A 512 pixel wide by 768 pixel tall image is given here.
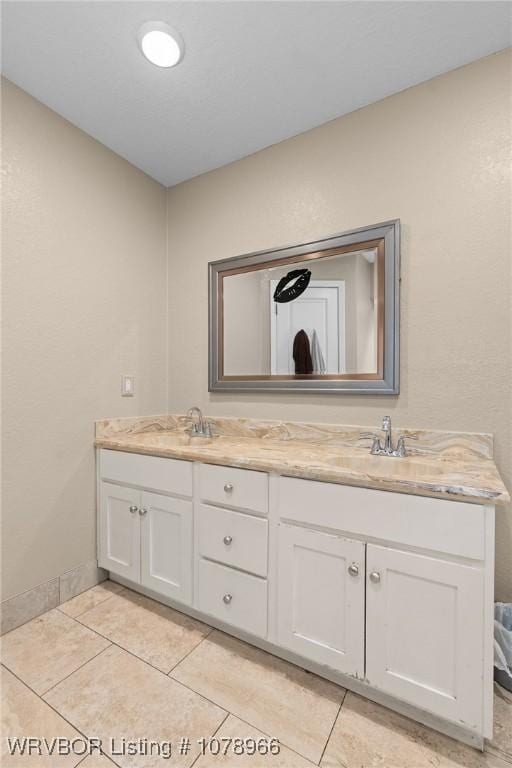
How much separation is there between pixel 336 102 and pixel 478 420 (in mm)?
1607

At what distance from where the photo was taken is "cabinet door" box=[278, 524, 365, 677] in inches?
46.3

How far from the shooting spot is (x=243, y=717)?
1143mm

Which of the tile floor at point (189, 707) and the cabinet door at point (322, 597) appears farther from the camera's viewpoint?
the cabinet door at point (322, 597)

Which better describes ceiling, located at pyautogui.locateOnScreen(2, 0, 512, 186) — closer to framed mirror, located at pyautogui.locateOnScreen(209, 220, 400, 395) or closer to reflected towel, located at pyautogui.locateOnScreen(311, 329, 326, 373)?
framed mirror, located at pyautogui.locateOnScreen(209, 220, 400, 395)

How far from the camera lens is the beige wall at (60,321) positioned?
1.58 meters

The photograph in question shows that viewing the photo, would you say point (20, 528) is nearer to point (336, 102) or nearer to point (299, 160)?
point (299, 160)

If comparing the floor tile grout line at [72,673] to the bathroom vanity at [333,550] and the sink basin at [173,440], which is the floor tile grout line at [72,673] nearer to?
the bathroom vanity at [333,550]

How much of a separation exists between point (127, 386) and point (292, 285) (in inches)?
44.3

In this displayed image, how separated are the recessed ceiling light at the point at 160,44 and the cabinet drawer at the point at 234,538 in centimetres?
187

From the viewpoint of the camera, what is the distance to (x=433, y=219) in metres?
1.54

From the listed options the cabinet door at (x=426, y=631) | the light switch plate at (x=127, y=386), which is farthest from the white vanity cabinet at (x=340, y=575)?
the light switch plate at (x=127, y=386)

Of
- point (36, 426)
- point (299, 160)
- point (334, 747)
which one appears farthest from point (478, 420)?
point (36, 426)

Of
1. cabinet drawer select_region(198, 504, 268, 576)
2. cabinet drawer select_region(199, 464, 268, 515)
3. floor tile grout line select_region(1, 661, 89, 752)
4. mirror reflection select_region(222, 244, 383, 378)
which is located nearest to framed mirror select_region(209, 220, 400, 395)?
mirror reflection select_region(222, 244, 383, 378)

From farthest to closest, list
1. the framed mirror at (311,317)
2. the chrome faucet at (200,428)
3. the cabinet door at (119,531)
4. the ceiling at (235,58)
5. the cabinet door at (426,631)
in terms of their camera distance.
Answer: the chrome faucet at (200,428) → the cabinet door at (119,531) → the framed mirror at (311,317) → the ceiling at (235,58) → the cabinet door at (426,631)
